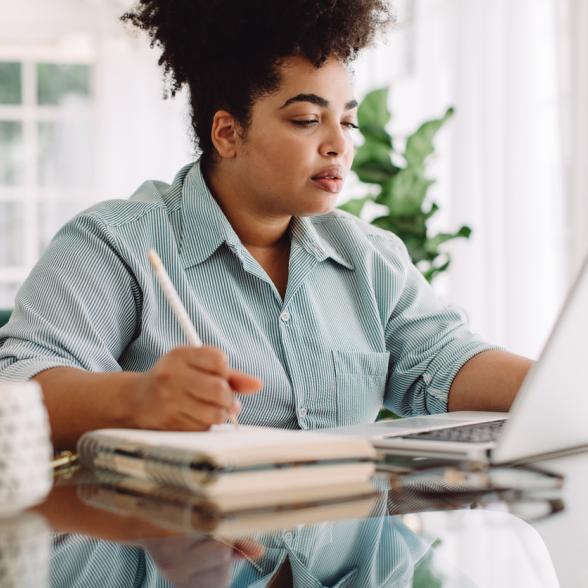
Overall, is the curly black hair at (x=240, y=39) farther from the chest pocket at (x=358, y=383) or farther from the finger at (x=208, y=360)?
the finger at (x=208, y=360)

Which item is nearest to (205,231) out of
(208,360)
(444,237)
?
(208,360)

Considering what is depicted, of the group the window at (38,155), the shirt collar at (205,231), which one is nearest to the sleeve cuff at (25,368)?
the shirt collar at (205,231)

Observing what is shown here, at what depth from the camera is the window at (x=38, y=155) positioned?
5.83 m

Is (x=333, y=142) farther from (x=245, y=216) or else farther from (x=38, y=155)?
(x=38, y=155)

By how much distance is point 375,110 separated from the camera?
2848 mm

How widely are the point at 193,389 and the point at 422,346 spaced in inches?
29.7

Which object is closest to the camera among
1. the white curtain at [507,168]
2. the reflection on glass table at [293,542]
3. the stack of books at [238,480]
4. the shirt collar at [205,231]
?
the reflection on glass table at [293,542]

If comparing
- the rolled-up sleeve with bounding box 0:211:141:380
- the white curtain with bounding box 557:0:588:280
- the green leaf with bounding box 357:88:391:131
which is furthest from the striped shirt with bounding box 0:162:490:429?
the white curtain with bounding box 557:0:588:280

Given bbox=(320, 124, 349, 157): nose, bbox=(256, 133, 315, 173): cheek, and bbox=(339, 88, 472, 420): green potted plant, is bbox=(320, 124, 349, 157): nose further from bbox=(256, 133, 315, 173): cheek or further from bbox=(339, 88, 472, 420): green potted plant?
bbox=(339, 88, 472, 420): green potted plant

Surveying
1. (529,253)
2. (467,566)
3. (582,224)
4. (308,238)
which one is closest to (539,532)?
(467,566)

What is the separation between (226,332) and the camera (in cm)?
146

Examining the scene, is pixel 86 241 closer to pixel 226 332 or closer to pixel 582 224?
pixel 226 332

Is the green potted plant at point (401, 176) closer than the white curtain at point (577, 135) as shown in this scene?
Yes

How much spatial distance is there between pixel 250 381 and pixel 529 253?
8.15 feet
